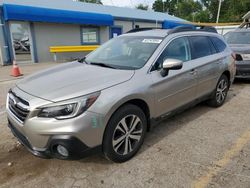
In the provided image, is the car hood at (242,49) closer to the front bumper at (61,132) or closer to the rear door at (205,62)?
the rear door at (205,62)

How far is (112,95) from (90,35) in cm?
1519

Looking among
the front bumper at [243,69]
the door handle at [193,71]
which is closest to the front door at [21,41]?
the front bumper at [243,69]

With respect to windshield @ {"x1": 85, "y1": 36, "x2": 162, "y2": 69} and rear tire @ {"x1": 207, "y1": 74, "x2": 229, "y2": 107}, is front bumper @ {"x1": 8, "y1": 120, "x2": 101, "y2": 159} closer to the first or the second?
windshield @ {"x1": 85, "y1": 36, "x2": 162, "y2": 69}

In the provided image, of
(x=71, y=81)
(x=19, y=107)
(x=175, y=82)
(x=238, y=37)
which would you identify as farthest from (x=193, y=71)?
(x=238, y=37)

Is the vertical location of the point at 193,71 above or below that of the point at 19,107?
above

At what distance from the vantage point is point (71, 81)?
3.04 metres

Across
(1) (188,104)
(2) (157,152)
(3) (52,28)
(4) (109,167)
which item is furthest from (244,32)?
(3) (52,28)

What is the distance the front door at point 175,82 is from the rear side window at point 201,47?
0.20 m

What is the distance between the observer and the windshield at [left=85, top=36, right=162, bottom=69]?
3576 mm

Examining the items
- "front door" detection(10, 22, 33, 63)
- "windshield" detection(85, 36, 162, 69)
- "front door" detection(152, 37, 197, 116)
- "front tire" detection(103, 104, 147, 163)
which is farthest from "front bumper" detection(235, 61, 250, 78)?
"front door" detection(10, 22, 33, 63)

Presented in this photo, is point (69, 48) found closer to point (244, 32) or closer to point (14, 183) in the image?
point (244, 32)

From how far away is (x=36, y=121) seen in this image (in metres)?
2.61

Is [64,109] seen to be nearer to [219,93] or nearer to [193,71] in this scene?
[193,71]

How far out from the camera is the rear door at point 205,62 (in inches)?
172
